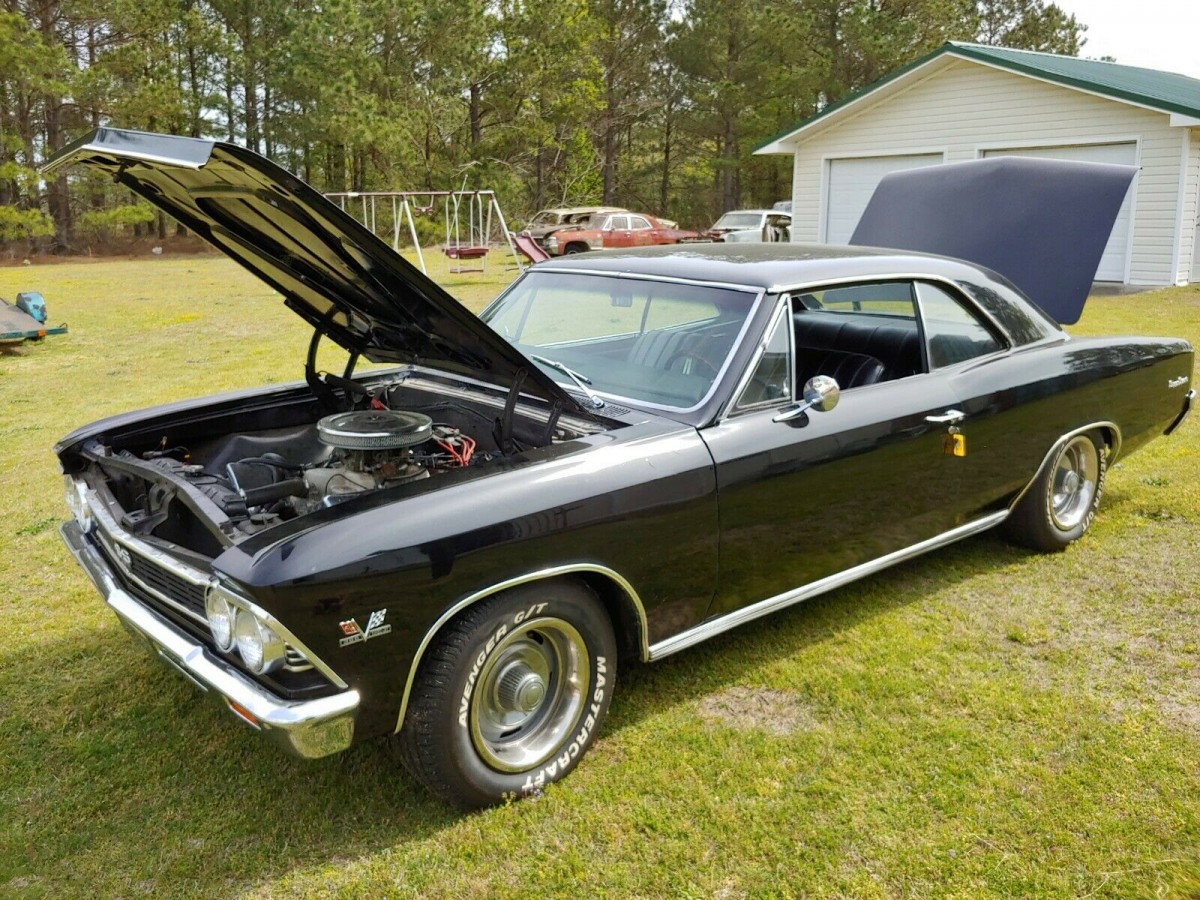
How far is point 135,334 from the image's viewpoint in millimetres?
13555

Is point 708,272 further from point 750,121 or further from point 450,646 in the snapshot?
point 750,121

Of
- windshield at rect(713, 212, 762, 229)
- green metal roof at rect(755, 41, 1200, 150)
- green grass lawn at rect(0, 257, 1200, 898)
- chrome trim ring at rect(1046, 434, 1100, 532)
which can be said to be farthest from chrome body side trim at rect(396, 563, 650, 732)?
windshield at rect(713, 212, 762, 229)

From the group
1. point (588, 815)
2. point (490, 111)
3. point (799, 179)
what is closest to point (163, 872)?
point (588, 815)

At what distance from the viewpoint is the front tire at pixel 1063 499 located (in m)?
4.56

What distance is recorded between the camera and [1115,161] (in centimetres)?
1616

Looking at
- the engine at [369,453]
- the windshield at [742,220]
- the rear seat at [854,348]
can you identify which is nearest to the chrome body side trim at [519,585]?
the engine at [369,453]

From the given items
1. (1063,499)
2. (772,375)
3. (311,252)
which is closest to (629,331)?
(772,375)

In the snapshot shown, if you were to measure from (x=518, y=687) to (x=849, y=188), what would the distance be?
1926 centimetres

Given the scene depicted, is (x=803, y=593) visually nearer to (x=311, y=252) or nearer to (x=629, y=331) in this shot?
(x=629, y=331)

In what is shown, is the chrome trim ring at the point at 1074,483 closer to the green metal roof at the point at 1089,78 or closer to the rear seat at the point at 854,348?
the rear seat at the point at 854,348

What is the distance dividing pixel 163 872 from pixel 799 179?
20.5 meters

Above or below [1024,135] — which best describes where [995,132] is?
above

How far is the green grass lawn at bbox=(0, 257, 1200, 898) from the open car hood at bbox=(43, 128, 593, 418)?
132cm

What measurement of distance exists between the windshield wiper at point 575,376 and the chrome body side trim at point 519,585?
29.4 inches
